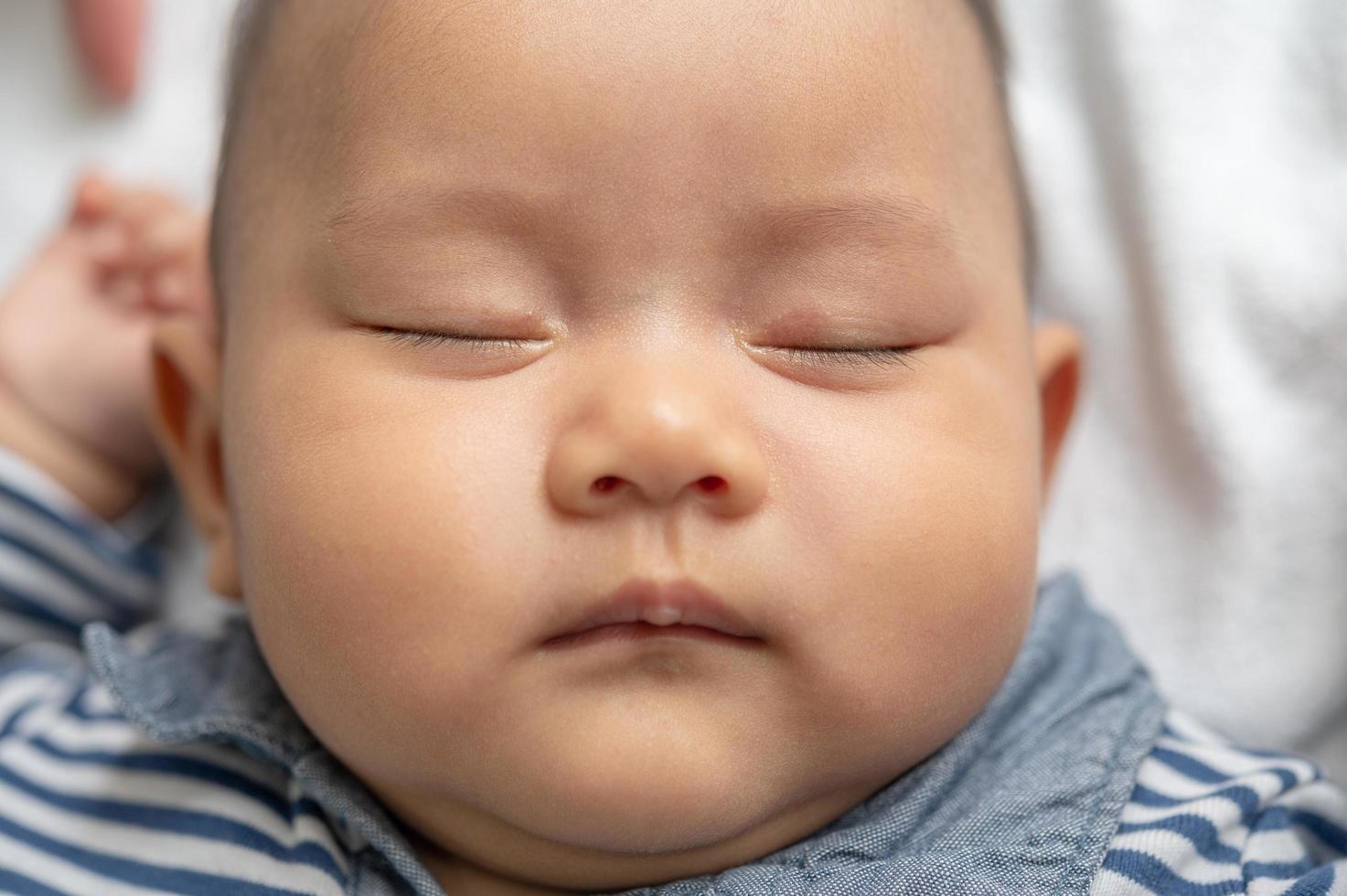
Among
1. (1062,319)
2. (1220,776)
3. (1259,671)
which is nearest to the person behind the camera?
(1220,776)

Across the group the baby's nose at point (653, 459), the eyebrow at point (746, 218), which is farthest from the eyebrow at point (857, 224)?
the baby's nose at point (653, 459)

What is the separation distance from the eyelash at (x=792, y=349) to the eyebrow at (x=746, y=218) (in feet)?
0.25

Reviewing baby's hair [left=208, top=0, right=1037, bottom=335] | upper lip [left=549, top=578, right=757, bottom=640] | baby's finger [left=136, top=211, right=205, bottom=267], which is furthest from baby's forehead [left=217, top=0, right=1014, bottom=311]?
baby's finger [left=136, top=211, right=205, bottom=267]

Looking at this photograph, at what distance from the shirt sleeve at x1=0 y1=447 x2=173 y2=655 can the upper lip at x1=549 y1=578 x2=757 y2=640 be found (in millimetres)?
876

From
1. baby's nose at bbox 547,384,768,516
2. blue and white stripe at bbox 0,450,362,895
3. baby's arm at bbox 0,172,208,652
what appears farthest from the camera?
baby's arm at bbox 0,172,208,652

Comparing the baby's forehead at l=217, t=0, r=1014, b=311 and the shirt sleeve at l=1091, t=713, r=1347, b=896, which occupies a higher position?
the baby's forehead at l=217, t=0, r=1014, b=311

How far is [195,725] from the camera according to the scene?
113 centimetres

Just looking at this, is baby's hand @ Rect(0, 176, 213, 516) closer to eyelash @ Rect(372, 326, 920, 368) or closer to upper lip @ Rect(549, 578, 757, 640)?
eyelash @ Rect(372, 326, 920, 368)

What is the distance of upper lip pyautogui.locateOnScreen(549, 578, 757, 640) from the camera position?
2.83 feet

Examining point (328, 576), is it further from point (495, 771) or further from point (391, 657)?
point (495, 771)

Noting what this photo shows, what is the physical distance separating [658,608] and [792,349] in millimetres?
235

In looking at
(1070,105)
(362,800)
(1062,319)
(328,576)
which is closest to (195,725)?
(362,800)

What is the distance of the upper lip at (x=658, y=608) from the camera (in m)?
0.86

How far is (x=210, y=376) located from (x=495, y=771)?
0.55 meters
